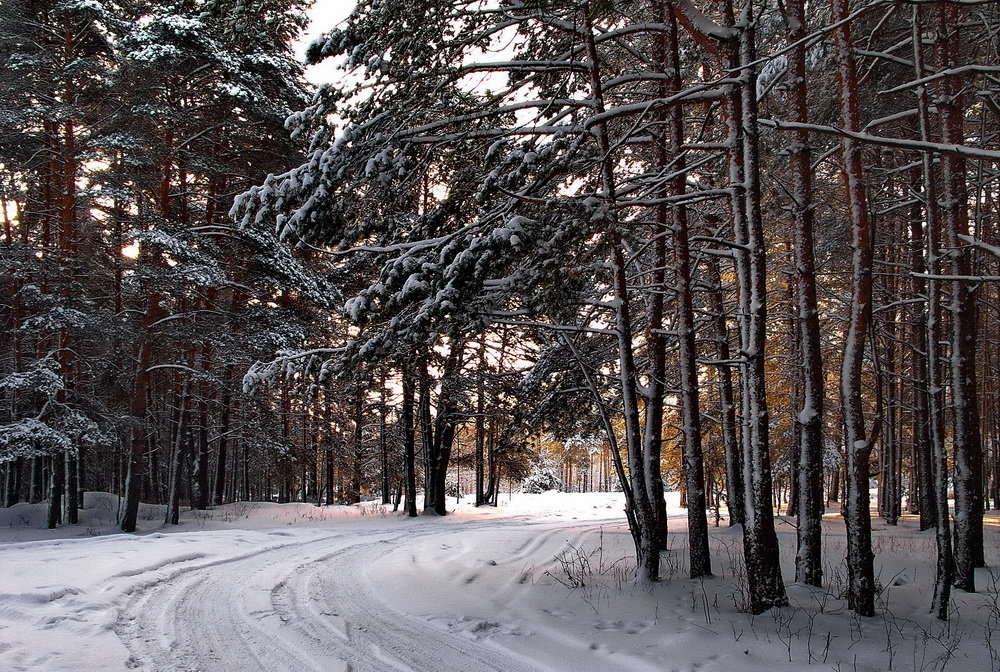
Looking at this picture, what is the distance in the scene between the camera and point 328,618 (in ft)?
19.6

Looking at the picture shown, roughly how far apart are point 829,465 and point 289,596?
85.2 ft

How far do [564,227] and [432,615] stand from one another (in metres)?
4.26

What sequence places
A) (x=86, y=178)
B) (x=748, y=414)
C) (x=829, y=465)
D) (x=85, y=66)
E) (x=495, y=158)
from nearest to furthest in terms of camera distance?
(x=748, y=414), (x=495, y=158), (x=85, y=66), (x=86, y=178), (x=829, y=465)

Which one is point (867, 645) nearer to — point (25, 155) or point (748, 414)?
point (748, 414)

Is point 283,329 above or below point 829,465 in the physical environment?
above

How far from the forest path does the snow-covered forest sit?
0.13 meters

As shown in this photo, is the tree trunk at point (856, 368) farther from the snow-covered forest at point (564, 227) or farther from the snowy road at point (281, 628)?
the snowy road at point (281, 628)

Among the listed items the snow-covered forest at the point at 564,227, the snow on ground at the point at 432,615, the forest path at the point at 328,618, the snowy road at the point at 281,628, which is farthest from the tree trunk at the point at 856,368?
the snowy road at the point at 281,628

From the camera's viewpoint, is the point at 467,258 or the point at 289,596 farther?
the point at 289,596

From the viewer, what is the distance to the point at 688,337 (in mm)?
7992

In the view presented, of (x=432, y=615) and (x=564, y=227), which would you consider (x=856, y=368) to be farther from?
(x=432, y=615)

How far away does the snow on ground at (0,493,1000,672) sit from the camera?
4773 mm

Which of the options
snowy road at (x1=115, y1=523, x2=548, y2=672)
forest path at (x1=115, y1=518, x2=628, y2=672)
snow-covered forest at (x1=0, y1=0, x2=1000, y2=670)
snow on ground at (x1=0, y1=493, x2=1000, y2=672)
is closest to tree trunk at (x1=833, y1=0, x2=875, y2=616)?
snow-covered forest at (x1=0, y1=0, x2=1000, y2=670)

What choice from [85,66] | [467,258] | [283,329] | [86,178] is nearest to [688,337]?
[467,258]
